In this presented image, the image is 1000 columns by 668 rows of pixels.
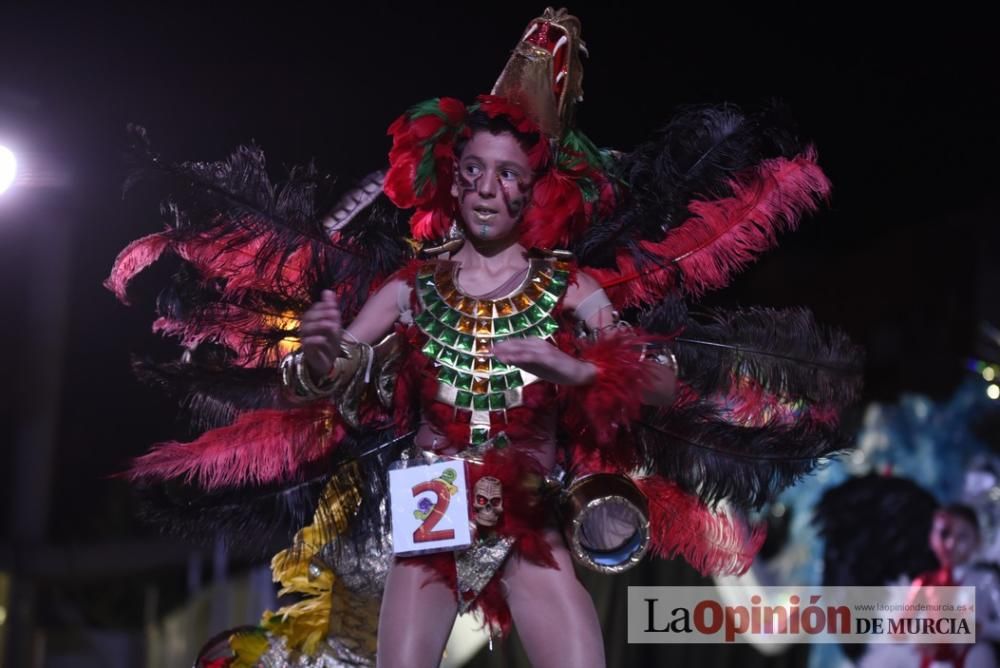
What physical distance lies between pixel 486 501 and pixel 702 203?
2.17ft

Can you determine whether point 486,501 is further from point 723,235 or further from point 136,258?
point 136,258

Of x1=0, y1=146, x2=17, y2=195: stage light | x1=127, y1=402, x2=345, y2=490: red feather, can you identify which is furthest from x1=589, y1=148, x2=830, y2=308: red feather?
x1=0, y1=146, x2=17, y2=195: stage light

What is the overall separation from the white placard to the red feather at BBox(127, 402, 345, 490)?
230mm

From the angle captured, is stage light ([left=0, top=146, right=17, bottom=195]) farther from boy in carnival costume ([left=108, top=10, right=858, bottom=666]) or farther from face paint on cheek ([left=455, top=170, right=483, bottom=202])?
face paint on cheek ([left=455, top=170, right=483, bottom=202])

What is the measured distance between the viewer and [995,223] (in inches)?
120

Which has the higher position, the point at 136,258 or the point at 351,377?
the point at 136,258

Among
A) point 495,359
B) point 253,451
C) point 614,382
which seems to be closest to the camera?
point 614,382

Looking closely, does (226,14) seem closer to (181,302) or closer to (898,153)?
(181,302)

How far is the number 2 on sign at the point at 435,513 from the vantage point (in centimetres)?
170

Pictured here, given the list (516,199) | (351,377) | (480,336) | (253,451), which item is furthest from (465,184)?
(253,451)

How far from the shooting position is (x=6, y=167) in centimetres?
250

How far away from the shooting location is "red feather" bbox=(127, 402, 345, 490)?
1895mm

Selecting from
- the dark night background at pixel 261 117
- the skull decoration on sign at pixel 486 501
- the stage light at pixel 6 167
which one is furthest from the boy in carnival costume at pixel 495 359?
the stage light at pixel 6 167

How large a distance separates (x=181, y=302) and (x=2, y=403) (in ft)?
3.43
